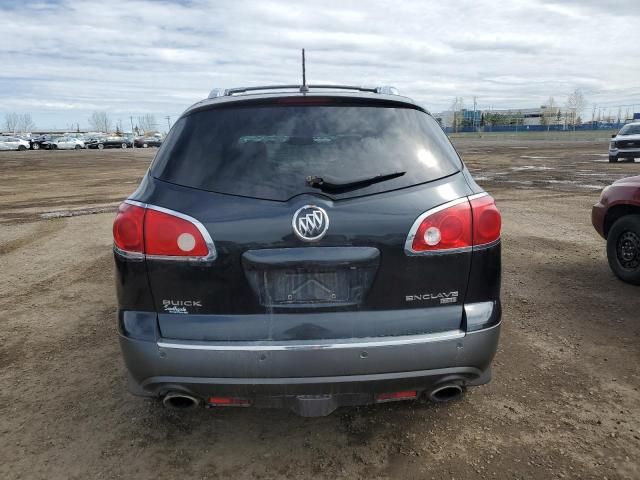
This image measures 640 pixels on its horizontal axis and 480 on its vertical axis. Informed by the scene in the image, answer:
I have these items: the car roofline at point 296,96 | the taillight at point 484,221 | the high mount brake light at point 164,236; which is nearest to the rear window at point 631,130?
the car roofline at point 296,96

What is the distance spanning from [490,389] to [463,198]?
5.10 feet

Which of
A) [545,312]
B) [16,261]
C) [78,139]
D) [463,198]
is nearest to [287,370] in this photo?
[463,198]

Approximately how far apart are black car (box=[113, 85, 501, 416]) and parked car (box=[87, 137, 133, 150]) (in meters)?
65.4

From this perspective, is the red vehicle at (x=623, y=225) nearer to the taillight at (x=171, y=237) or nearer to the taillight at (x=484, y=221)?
the taillight at (x=484, y=221)

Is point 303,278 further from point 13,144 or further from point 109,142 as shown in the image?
point 109,142

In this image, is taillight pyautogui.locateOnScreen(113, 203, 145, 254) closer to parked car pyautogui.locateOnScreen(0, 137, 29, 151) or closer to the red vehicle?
the red vehicle

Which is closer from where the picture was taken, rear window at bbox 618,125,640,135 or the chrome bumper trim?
the chrome bumper trim

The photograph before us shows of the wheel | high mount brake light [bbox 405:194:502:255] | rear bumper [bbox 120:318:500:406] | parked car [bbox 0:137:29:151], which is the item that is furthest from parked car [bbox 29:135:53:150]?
high mount brake light [bbox 405:194:502:255]

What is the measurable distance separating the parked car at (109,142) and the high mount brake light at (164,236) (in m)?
65.3

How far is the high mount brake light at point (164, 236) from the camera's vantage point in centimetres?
233

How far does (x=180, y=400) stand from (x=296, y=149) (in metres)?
1.37

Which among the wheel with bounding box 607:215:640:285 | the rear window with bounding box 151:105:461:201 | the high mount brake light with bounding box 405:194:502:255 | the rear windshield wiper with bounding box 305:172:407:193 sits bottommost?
the wheel with bounding box 607:215:640:285

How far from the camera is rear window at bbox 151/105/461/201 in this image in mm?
2418

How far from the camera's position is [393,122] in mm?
2666
